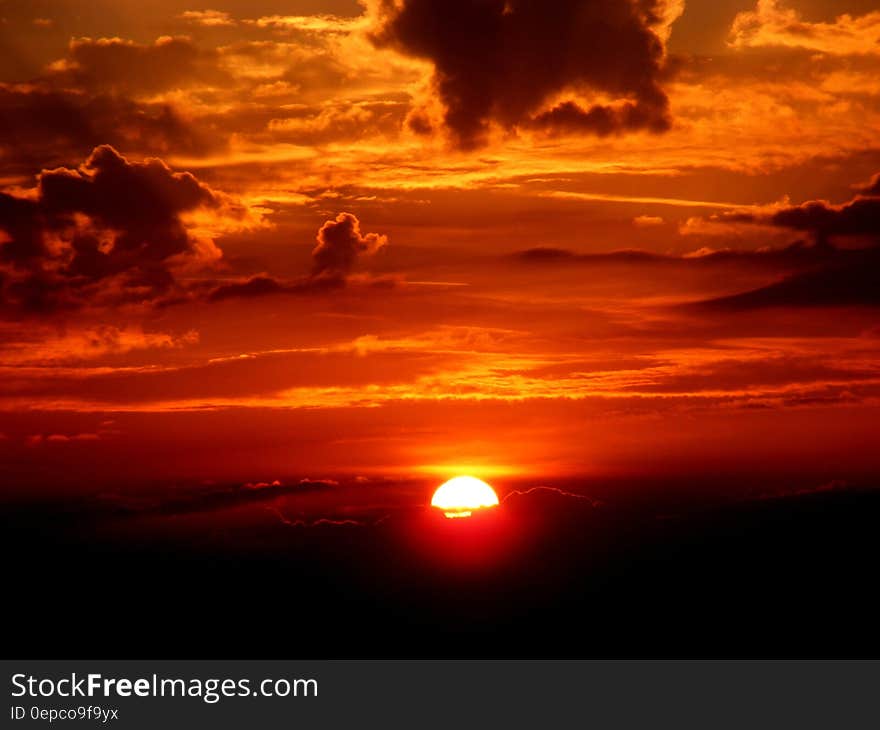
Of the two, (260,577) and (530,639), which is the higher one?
(260,577)

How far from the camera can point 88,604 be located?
118m

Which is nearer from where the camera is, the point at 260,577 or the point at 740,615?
the point at 740,615

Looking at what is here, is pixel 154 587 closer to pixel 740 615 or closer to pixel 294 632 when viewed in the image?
pixel 294 632

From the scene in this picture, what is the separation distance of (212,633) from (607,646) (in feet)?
141

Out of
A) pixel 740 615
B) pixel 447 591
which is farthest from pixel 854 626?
pixel 447 591

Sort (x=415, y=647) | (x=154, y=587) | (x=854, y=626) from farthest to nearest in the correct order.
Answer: (x=154, y=587) < (x=415, y=647) < (x=854, y=626)

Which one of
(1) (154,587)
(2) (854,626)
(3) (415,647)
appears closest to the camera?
(2) (854,626)

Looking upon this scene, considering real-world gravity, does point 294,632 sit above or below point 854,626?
above

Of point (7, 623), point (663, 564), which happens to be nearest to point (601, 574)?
point (663, 564)

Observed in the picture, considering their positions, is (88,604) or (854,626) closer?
(854,626)

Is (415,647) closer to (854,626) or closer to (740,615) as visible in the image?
(740,615)

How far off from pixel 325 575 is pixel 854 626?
2306 inches

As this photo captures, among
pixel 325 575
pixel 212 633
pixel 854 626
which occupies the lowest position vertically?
pixel 854 626

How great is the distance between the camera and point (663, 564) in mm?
120625
